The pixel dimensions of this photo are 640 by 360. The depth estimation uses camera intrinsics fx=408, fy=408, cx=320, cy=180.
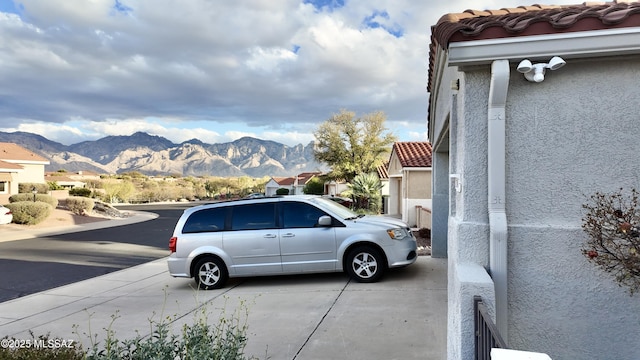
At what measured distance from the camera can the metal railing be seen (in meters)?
2.26

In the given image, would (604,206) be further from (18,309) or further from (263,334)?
(18,309)

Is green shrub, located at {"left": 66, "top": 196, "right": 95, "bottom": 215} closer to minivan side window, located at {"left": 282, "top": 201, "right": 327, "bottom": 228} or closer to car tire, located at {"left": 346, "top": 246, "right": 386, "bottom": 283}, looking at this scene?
minivan side window, located at {"left": 282, "top": 201, "right": 327, "bottom": 228}

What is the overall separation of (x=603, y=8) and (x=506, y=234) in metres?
2.13

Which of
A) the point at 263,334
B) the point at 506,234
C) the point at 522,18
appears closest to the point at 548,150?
the point at 506,234

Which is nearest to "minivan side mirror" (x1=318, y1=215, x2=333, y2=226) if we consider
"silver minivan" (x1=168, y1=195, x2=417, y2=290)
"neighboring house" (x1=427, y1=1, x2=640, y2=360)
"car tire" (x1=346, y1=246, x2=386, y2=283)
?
"silver minivan" (x1=168, y1=195, x2=417, y2=290)

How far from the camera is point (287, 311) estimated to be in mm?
6516

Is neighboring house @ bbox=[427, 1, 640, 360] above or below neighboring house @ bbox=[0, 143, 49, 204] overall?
below

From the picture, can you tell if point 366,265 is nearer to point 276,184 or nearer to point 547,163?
point 547,163

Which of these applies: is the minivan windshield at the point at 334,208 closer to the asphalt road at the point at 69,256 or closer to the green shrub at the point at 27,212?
the asphalt road at the point at 69,256

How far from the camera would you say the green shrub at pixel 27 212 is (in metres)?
22.6

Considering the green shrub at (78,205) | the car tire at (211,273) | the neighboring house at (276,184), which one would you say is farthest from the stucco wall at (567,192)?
the neighboring house at (276,184)

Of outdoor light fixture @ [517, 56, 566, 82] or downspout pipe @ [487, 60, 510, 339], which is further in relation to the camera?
downspout pipe @ [487, 60, 510, 339]

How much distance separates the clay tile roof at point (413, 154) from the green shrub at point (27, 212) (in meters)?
20.3

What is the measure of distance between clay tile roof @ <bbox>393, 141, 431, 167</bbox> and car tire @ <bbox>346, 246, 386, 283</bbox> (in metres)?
13.1
